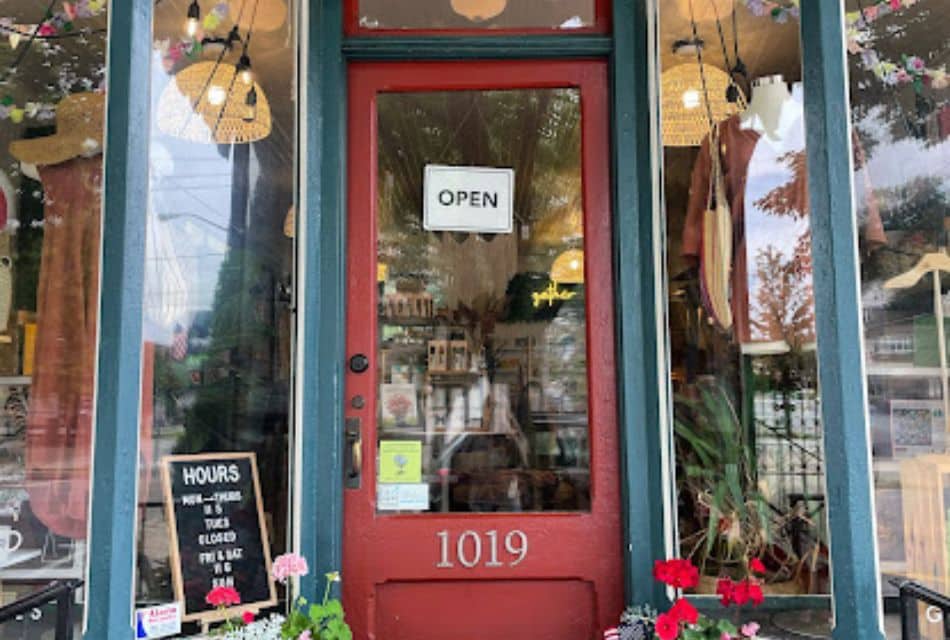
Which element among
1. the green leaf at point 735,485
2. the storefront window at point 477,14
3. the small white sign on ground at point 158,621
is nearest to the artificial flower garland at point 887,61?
the storefront window at point 477,14

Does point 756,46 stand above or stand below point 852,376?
above

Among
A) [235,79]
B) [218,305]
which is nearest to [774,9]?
[235,79]

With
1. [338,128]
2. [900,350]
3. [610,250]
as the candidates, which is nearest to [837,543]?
[610,250]

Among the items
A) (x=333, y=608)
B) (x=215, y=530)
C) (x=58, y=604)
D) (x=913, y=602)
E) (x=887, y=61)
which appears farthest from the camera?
(x=887, y=61)

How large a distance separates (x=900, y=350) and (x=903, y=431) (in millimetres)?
309

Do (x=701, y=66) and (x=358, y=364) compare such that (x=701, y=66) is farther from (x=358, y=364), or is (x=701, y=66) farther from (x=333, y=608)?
(x=333, y=608)

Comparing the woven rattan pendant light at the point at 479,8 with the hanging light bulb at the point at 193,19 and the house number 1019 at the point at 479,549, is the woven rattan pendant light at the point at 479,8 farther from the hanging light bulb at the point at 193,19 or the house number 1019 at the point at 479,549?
the house number 1019 at the point at 479,549

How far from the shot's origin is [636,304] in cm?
253

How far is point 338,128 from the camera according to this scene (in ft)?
8.59

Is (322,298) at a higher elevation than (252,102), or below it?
below

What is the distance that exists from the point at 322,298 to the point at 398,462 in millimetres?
585

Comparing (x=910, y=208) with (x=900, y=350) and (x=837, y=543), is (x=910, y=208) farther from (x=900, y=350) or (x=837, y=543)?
(x=837, y=543)

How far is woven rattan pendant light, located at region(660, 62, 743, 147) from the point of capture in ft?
8.72

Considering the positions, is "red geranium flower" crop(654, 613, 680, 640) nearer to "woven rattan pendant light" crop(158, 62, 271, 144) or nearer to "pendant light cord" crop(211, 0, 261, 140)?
"woven rattan pendant light" crop(158, 62, 271, 144)
